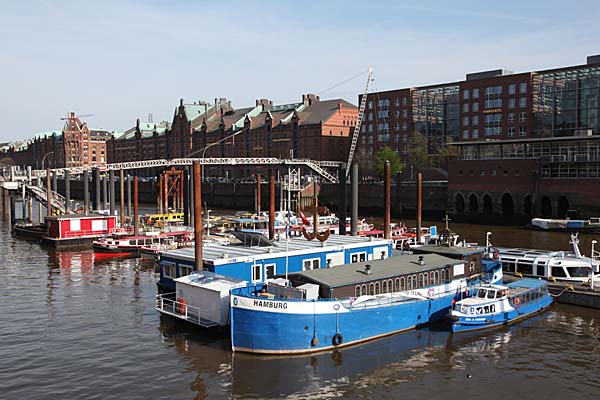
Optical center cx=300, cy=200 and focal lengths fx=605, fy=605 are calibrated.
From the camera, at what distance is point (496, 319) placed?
32.2 meters

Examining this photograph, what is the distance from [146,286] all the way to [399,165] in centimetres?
7893

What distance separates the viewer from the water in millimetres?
24578

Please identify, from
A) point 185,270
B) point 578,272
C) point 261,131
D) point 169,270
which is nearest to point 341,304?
point 185,270

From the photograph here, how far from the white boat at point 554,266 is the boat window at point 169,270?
2245 cm

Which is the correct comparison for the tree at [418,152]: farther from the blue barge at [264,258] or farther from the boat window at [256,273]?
the boat window at [256,273]

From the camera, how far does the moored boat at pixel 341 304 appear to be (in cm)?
2703

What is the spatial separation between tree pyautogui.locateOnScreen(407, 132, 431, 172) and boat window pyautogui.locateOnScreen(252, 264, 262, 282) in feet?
292

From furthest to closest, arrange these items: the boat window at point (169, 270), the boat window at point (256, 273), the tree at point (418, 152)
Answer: the tree at point (418, 152) < the boat window at point (169, 270) < the boat window at point (256, 273)

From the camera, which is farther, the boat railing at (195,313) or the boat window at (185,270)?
the boat window at (185,270)

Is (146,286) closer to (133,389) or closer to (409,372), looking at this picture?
(133,389)

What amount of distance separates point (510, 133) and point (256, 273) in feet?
289

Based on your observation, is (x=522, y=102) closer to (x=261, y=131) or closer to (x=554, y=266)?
(x=261, y=131)

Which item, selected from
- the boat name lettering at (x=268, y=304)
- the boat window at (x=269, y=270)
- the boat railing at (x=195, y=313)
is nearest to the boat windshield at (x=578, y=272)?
the boat window at (x=269, y=270)

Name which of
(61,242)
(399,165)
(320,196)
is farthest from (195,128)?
(61,242)
